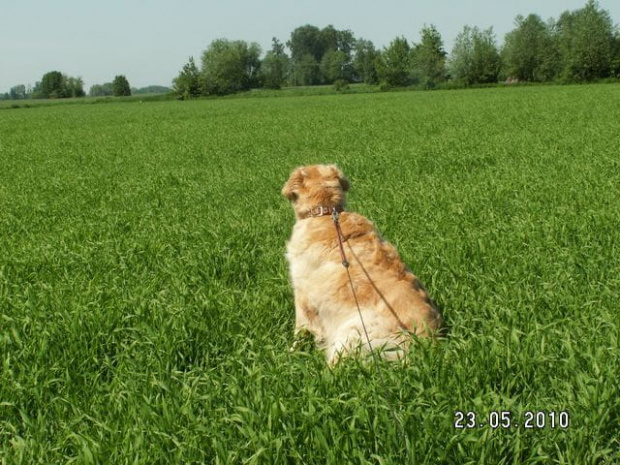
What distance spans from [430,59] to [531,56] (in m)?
15.2

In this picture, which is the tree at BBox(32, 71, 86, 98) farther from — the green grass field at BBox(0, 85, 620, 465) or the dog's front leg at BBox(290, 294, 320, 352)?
the dog's front leg at BBox(290, 294, 320, 352)

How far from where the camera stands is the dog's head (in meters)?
4.14

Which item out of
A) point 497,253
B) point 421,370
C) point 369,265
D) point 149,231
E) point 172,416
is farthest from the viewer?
point 149,231

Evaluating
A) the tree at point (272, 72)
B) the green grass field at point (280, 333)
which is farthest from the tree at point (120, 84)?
the green grass field at point (280, 333)

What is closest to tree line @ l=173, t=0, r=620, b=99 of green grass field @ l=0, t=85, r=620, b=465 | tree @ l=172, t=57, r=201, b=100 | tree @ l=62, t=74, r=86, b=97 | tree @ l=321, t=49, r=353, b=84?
tree @ l=172, t=57, r=201, b=100

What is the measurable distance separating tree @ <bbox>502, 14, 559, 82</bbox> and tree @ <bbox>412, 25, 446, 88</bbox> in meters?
9.64

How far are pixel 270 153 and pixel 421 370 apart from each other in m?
12.6

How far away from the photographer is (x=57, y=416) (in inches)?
111

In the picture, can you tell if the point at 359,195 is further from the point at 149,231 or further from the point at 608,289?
the point at 608,289

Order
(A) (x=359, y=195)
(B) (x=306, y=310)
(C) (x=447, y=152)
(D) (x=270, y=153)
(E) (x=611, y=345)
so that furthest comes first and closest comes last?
(D) (x=270, y=153), (C) (x=447, y=152), (A) (x=359, y=195), (B) (x=306, y=310), (E) (x=611, y=345)

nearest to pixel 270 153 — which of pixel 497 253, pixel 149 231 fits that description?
pixel 149 231

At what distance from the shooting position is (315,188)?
164 inches

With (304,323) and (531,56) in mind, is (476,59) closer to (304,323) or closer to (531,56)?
(531,56)

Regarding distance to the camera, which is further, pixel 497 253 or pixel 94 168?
pixel 94 168
